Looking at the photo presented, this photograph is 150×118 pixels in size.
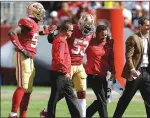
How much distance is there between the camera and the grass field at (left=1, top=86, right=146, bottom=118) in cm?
1468

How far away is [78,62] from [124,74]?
0.80 m

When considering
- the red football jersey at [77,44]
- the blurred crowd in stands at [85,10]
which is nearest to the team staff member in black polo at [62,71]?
the red football jersey at [77,44]

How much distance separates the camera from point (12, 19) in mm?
22328

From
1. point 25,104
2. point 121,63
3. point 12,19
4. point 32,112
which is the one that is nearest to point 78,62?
point 25,104

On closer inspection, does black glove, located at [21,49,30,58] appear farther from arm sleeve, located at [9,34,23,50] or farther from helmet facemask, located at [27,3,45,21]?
helmet facemask, located at [27,3,45,21]

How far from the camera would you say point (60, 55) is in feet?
38.5

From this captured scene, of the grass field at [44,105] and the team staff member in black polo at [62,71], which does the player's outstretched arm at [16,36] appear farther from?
the grass field at [44,105]

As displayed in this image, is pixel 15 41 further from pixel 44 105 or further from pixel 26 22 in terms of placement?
pixel 44 105

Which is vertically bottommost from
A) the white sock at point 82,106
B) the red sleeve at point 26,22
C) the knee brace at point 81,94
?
the white sock at point 82,106

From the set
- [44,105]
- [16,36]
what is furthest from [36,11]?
[44,105]

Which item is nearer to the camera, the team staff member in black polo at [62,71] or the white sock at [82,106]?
the team staff member in black polo at [62,71]

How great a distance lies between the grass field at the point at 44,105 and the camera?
14.7 m

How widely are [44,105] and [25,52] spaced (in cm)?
409

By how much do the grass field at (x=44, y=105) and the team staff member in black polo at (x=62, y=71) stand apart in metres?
2.36
